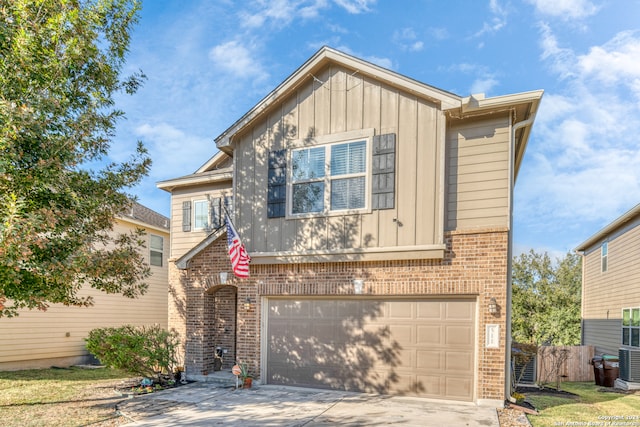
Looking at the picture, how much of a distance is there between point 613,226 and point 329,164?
11473 millimetres

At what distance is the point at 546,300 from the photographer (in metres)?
24.8

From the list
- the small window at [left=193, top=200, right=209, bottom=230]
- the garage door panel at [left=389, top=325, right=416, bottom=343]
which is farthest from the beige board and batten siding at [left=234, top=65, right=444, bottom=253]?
the small window at [left=193, top=200, right=209, bottom=230]

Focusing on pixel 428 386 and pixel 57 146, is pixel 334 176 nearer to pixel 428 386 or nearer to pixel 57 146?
pixel 428 386

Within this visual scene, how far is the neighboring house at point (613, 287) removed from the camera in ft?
41.5

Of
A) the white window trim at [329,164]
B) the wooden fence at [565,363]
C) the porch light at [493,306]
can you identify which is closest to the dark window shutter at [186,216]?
the white window trim at [329,164]

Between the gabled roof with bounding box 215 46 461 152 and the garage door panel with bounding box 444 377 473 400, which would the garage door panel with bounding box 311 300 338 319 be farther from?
the gabled roof with bounding box 215 46 461 152

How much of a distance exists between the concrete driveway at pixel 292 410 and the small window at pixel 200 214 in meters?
4.74

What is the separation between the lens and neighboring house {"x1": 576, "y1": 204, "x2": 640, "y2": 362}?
12.6 m

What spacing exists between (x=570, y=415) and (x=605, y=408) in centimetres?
147

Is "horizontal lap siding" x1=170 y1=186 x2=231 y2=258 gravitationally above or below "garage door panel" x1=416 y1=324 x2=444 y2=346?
above

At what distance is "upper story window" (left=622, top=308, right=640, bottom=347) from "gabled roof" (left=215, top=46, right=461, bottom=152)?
31.6 ft

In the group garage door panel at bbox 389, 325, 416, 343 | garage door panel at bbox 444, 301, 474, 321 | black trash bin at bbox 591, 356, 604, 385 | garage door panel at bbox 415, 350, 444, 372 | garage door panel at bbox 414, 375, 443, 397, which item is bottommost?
black trash bin at bbox 591, 356, 604, 385

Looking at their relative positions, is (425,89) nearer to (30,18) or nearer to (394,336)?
(394,336)

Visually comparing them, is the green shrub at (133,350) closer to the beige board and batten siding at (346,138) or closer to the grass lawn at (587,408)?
the beige board and batten siding at (346,138)
